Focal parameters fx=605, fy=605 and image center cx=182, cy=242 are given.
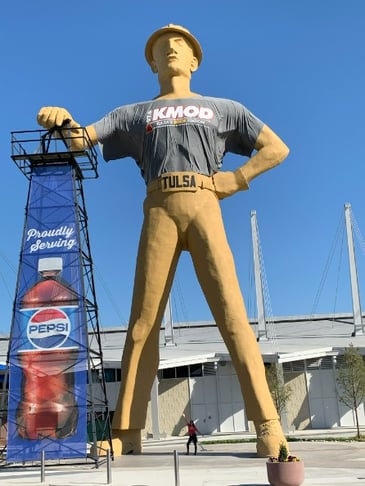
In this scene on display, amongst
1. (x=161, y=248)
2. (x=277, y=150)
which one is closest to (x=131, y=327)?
(x=161, y=248)

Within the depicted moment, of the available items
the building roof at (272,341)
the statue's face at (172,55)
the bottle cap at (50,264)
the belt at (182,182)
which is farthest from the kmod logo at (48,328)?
the building roof at (272,341)

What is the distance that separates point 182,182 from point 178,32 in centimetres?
397

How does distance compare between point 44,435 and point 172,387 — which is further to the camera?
point 172,387

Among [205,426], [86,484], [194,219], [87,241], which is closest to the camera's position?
[86,484]

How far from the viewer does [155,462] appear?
42.2 ft

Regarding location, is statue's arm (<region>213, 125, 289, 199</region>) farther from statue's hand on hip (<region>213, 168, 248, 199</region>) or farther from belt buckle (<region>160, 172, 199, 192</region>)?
belt buckle (<region>160, 172, 199, 192</region>)

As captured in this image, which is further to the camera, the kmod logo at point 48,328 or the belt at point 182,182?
the belt at point 182,182

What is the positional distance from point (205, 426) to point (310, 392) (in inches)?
220

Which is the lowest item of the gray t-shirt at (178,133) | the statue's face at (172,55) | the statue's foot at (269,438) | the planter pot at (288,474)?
the planter pot at (288,474)

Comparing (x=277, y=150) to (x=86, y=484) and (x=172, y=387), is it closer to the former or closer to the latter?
(x=86, y=484)

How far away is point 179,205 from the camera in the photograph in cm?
1395

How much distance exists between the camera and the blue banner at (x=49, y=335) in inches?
512

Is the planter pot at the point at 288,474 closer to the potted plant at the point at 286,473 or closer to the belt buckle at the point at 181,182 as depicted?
the potted plant at the point at 286,473

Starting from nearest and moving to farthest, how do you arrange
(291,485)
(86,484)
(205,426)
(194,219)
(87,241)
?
(291,485) → (86,484) → (194,219) → (87,241) → (205,426)
